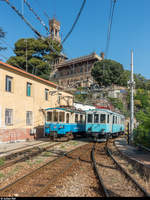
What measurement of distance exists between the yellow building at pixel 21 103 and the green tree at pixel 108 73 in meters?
23.5

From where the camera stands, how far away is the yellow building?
15.3 metres

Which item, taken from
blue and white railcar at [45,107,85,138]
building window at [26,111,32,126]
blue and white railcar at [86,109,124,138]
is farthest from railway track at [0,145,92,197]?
building window at [26,111,32,126]

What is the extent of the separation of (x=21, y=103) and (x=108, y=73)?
29122 mm

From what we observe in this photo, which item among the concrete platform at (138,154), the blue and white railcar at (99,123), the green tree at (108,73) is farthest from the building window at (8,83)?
the green tree at (108,73)

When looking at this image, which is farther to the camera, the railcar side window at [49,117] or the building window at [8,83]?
the railcar side window at [49,117]

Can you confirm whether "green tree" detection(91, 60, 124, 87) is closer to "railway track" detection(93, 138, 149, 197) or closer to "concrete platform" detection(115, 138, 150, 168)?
"concrete platform" detection(115, 138, 150, 168)

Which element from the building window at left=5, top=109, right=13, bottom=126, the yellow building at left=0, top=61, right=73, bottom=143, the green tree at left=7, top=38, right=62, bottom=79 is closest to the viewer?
the yellow building at left=0, top=61, right=73, bottom=143

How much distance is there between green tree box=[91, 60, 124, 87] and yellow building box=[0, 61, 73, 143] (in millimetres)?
23536

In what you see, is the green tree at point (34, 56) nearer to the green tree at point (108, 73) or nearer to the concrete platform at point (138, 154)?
the green tree at point (108, 73)

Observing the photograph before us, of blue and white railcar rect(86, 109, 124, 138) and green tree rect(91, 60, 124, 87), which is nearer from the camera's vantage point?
blue and white railcar rect(86, 109, 124, 138)

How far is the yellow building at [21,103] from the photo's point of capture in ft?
50.2

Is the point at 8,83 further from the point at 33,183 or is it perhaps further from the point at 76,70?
the point at 76,70

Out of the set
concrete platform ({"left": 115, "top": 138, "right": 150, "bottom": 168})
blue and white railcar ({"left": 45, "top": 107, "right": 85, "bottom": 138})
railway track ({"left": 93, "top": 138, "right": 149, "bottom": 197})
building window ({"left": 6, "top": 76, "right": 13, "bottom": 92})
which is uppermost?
building window ({"left": 6, "top": 76, "right": 13, "bottom": 92})

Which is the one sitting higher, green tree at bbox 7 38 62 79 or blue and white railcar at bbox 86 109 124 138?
green tree at bbox 7 38 62 79
